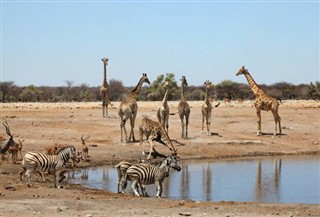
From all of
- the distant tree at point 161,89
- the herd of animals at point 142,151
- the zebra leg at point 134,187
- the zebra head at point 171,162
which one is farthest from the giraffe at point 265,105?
the distant tree at point 161,89

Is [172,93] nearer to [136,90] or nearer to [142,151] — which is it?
[136,90]

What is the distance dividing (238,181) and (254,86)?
15.1m

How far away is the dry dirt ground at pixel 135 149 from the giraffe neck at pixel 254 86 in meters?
1.94

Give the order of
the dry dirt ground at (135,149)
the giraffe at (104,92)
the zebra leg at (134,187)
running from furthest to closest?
the giraffe at (104,92)
the zebra leg at (134,187)
the dry dirt ground at (135,149)

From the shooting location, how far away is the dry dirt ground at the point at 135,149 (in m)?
13.1

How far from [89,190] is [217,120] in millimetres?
19793

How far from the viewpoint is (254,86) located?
1326 inches

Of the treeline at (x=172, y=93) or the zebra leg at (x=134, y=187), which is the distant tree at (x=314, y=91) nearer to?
the treeline at (x=172, y=93)

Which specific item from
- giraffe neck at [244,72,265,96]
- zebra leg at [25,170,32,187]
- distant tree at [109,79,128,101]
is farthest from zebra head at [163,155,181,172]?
distant tree at [109,79,128,101]

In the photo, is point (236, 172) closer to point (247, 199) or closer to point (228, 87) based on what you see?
point (247, 199)

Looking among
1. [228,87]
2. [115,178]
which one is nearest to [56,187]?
[115,178]

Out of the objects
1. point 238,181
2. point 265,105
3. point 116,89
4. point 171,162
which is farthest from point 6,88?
point 171,162

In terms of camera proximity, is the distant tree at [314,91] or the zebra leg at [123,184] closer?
the zebra leg at [123,184]

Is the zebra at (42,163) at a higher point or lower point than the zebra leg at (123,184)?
higher
